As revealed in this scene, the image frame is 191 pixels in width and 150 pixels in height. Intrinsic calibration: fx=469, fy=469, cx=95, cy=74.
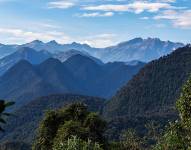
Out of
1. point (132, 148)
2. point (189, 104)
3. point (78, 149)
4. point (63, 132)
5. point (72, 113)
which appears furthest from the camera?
point (132, 148)

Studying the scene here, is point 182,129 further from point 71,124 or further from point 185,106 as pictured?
point 71,124

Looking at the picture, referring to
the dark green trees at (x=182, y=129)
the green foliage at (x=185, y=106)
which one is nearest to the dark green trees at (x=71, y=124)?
the dark green trees at (x=182, y=129)

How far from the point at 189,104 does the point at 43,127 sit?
57000 millimetres

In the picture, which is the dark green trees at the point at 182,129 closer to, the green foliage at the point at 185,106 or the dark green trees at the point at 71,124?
the green foliage at the point at 185,106

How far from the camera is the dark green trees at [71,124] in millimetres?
96269

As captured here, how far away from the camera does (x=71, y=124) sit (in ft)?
309

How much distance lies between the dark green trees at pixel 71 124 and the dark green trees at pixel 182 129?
Answer: 3866 cm

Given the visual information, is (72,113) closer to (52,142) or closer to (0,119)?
(52,142)

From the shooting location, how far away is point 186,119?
168 feet

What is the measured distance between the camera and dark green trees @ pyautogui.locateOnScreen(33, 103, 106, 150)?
96.3m

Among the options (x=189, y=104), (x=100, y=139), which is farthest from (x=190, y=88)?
(x=100, y=139)

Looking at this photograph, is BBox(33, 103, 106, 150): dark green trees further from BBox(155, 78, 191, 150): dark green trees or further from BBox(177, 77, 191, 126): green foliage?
BBox(177, 77, 191, 126): green foliage

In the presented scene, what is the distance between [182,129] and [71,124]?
40080mm

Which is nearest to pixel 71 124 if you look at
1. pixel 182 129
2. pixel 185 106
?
pixel 182 129
